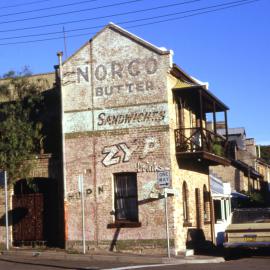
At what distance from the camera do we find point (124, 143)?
2273 centimetres

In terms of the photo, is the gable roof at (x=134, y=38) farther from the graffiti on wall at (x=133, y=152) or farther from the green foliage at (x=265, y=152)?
the green foliage at (x=265, y=152)

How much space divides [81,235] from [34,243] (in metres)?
2.31

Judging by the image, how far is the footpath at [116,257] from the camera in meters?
19.6

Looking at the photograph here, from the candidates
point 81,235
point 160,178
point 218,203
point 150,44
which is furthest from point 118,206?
point 218,203

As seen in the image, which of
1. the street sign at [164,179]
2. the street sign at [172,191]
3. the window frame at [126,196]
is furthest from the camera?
the window frame at [126,196]

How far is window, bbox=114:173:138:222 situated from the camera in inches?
886

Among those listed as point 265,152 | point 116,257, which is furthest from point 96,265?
point 265,152

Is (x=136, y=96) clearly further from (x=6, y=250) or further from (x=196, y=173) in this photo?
A: (x=6, y=250)

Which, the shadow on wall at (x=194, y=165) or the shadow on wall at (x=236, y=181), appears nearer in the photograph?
the shadow on wall at (x=194, y=165)

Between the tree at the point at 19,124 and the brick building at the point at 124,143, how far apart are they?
4.85 ft

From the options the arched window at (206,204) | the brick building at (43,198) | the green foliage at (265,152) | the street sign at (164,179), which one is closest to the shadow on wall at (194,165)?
the arched window at (206,204)

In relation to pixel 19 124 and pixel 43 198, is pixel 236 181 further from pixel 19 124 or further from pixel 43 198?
pixel 19 124

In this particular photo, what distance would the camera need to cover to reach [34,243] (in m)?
23.9

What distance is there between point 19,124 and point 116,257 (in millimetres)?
6953
